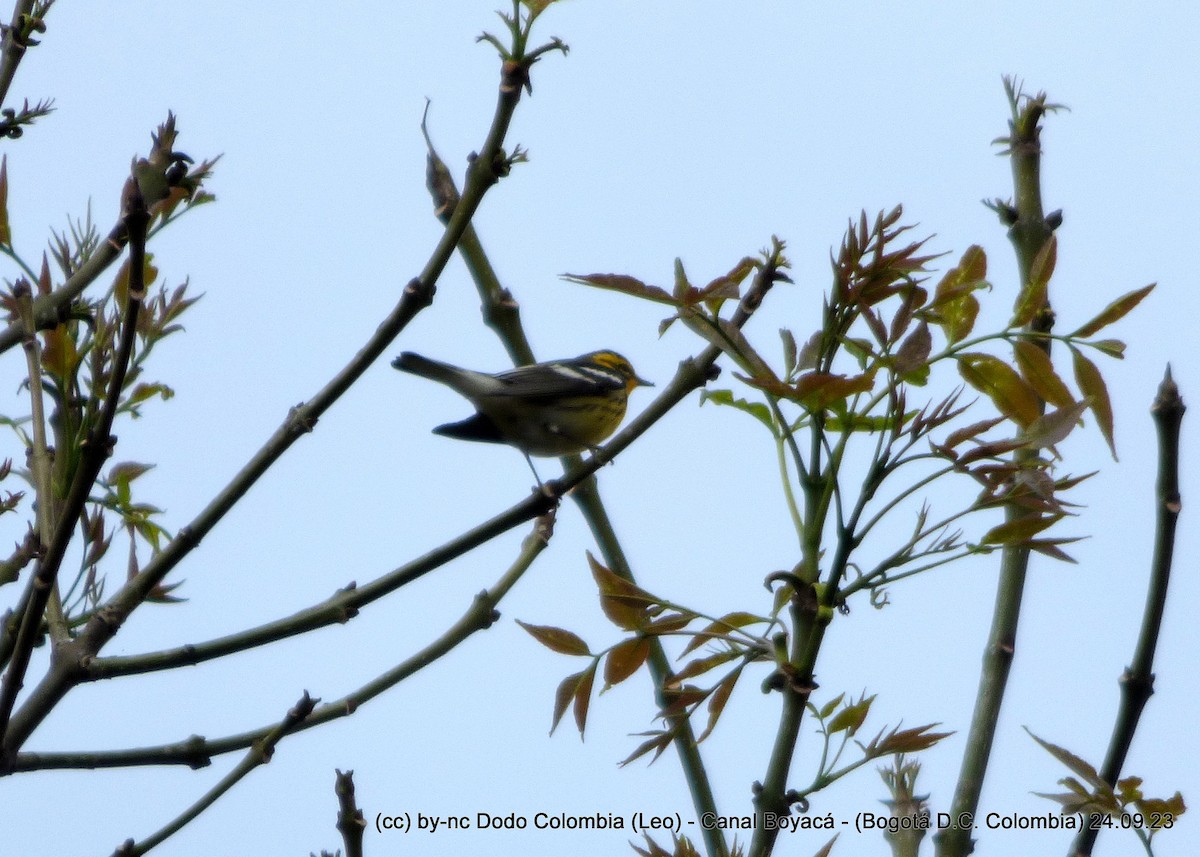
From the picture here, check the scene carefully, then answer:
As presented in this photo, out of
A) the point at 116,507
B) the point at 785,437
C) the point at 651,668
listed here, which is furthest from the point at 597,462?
the point at 116,507

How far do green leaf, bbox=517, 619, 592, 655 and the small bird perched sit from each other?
3.13 meters

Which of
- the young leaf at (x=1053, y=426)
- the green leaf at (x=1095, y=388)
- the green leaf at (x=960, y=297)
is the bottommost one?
the young leaf at (x=1053, y=426)

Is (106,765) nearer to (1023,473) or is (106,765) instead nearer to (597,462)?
(597,462)

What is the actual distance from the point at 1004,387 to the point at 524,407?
12.8 feet

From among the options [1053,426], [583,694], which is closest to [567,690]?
[583,694]

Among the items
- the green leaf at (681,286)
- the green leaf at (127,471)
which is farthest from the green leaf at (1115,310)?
the green leaf at (127,471)

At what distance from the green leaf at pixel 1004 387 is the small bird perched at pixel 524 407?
3406 mm

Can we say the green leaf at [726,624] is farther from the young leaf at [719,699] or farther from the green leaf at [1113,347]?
the green leaf at [1113,347]

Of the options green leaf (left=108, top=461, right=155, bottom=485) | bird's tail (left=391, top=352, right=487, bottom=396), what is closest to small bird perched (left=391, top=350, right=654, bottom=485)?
bird's tail (left=391, top=352, right=487, bottom=396)

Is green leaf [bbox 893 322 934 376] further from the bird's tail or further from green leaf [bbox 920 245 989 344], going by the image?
the bird's tail

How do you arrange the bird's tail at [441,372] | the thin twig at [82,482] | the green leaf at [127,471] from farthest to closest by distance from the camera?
the bird's tail at [441,372] < the green leaf at [127,471] < the thin twig at [82,482]

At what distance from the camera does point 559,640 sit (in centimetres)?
233

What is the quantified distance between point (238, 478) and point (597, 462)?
0.67 m

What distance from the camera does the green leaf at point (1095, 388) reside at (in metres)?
2.17
